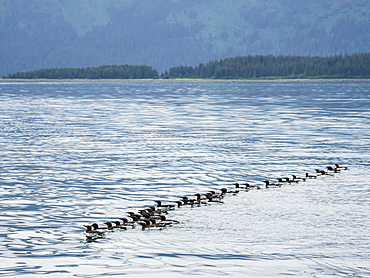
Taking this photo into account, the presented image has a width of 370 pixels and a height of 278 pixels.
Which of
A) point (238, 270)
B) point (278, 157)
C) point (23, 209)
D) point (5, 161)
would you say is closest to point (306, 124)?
point (278, 157)

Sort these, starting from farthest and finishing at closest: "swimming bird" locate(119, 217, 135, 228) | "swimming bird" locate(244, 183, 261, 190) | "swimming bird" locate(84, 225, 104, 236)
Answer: "swimming bird" locate(244, 183, 261, 190)
"swimming bird" locate(119, 217, 135, 228)
"swimming bird" locate(84, 225, 104, 236)

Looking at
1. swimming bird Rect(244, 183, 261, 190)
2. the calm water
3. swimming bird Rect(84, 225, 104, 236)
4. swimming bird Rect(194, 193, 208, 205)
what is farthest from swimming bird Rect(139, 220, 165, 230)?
swimming bird Rect(244, 183, 261, 190)

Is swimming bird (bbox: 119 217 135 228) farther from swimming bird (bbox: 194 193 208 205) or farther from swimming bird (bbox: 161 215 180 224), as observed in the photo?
swimming bird (bbox: 194 193 208 205)

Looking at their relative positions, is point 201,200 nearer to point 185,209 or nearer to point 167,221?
point 185,209

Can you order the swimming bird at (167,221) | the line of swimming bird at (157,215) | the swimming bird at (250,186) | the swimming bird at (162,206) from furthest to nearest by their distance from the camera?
the swimming bird at (250,186), the swimming bird at (162,206), the swimming bird at (167,221), the line of swimming bird at (157,215)

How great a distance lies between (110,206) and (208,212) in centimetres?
492

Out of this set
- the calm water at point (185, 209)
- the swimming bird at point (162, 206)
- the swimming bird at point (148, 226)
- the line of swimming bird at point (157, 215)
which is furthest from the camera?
the swimming bird at point (162, 206)

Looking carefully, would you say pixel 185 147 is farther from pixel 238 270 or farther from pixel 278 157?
pixel 238 270

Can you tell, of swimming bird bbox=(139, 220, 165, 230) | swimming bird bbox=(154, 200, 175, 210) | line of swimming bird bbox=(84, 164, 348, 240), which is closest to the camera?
line of swimming bird bbox=(84, 164, 348, 240)

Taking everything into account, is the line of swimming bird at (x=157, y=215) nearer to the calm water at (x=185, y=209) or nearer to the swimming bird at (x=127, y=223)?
the swimming bird at (x=127, y=223)

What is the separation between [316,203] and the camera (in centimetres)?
3036

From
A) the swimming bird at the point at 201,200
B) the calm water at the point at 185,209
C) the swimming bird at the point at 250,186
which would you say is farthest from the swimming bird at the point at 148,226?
the swimming bird at the point at 250,186

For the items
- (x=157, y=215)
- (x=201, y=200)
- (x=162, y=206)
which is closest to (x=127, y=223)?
(x=157, y=215)

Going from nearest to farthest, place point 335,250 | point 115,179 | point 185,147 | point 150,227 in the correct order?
point 335,250 → point 150,227 → point 115,179 → point 185,147
